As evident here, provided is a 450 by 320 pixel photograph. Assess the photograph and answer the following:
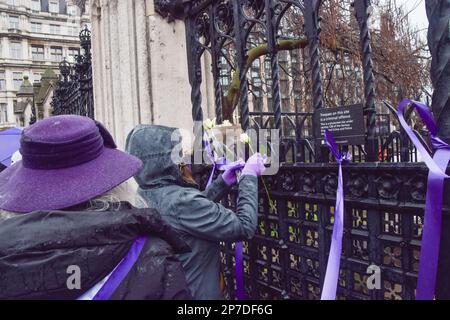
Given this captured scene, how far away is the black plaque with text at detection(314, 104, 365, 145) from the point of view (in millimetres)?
2029

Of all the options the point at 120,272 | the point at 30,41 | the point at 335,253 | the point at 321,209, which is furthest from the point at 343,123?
the point at 30,41

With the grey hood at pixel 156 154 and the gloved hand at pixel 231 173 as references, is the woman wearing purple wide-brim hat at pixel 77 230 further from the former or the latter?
the gloved hand at pixel 231 173

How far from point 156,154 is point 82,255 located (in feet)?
3.89

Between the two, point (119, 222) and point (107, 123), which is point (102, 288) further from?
point (107, 123)

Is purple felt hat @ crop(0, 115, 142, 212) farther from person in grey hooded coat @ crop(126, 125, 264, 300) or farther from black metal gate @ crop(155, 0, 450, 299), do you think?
black metal gate @ crop(155, 0, 450, 299)

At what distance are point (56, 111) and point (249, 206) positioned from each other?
9.22m

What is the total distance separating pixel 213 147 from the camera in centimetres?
300

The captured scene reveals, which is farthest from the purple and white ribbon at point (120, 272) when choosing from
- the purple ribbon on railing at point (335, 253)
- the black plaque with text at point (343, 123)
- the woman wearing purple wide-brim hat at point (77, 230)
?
the black plaque with text at point (343, 123)

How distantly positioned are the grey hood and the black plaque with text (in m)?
0.84

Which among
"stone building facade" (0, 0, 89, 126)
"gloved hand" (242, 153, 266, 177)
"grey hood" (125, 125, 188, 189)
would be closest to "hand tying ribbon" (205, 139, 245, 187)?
"gloved hand" (242, 153, 266, 177)

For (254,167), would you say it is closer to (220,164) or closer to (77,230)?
(220,164)

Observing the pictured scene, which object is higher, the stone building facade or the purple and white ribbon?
the stone building facade

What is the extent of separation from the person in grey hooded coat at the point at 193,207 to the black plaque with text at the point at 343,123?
0.43 meters

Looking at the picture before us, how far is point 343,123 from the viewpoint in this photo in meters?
2.12
